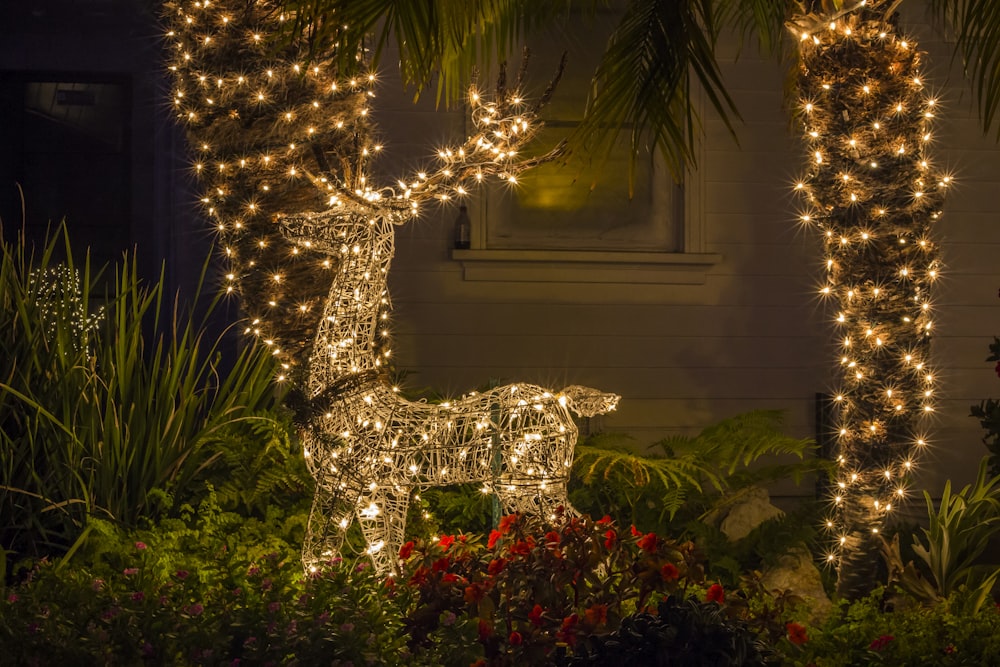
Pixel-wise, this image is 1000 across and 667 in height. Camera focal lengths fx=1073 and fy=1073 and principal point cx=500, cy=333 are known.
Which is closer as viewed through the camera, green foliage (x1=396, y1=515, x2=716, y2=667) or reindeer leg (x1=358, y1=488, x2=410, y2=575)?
green foliage (x1=396, y1=515, x2=716, y2=667)

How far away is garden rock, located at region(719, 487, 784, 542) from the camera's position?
6.02 metres

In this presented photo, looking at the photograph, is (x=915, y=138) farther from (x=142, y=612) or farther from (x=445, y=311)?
(x=142, y=612)

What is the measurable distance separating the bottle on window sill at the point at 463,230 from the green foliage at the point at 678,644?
4178 millimetres

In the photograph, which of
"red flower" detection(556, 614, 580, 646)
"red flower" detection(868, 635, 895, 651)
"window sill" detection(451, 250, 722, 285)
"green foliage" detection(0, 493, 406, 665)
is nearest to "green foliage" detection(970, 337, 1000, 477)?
"window sill" detection(451, 250, 722, 285)

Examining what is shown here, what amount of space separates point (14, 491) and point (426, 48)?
115 inches

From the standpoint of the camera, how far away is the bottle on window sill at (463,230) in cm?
717

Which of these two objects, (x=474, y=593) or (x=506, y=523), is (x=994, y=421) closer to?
(x=506, y=523)

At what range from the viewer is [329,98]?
19.8 feet

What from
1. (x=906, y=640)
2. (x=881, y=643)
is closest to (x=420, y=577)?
(x=881, y=643)

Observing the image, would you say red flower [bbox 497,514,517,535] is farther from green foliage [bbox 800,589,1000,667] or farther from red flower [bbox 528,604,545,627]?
green foliage [bbox 800,589,1000,667]

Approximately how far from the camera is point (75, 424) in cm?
533

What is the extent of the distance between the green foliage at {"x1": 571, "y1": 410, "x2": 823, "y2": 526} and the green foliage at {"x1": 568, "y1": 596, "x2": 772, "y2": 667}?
2353mm

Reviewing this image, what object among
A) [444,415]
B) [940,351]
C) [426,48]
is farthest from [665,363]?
[426,48]

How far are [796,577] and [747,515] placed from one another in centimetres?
57
